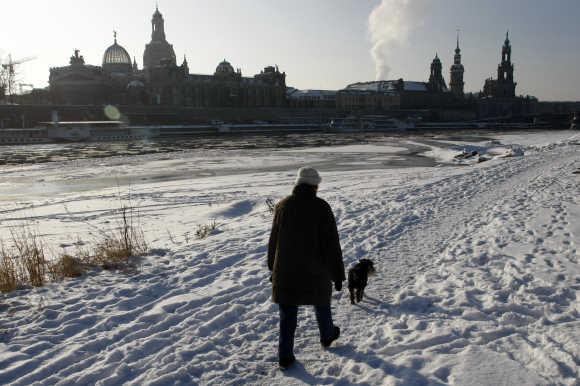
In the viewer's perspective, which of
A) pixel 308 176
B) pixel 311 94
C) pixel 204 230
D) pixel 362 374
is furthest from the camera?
pixel 311 94

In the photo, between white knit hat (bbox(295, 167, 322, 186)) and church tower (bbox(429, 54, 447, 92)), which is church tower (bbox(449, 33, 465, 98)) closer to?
church tower (bbox(429, 54, 447, 92))

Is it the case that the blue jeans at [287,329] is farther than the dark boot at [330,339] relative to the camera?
No

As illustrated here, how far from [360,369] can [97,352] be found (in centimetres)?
252

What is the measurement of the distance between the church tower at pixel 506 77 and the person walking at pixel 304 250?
5995 inches

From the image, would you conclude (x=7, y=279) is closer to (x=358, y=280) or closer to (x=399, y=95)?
(x=358, y=280)

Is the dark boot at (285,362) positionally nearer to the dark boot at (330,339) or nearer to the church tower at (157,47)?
the dark boot at (330,339)

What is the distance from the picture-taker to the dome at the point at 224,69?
106m

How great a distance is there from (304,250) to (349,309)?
5.75 ft

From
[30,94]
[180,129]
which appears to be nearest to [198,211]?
[180,129]

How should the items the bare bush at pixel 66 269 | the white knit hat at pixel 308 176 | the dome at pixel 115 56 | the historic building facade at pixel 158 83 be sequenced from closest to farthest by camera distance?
the white knit hat at pixel 308 176 < the bare bush at pixel 66 269 < the historic building facade at pixel 158 83 < the dome at pixel 115 56

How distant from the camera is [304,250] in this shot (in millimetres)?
3986

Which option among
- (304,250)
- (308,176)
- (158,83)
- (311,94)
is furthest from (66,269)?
(311,94)

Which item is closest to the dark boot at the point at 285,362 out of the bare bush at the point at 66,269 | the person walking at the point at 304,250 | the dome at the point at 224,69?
the person walking at the point at 304,250

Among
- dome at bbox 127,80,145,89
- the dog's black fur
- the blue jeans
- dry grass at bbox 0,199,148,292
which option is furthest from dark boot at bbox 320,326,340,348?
dome at bbox 127,80,145,89
